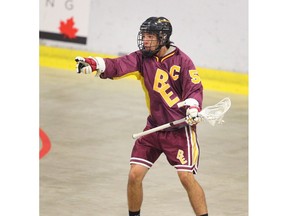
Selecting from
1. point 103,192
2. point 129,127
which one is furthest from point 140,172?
point 129,127

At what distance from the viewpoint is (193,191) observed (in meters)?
6.03

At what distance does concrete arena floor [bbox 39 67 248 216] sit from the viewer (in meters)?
6.97

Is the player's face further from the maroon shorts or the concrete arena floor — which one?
the concrete arena floor

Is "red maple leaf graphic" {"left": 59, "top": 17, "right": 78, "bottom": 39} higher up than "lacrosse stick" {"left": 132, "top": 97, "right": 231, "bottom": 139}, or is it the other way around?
"red maple leaf graphic" {"left": 59, "top": 17, "right": 78, "bottom": 39}

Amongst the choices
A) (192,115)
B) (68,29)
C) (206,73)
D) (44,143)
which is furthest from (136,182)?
(68,29)

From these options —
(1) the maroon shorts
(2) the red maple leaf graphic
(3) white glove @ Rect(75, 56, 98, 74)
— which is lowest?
(1) the maroon shorts

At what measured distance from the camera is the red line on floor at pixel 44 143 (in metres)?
8.09

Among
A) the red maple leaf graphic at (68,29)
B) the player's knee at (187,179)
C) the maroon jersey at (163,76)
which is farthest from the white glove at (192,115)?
the red maple leaf graphic at (68,29)

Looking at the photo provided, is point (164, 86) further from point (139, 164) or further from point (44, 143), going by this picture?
point (44, 143)

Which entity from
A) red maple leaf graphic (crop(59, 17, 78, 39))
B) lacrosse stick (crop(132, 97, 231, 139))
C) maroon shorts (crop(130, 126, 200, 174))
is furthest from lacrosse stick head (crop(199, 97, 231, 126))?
red maple leaf graphic (crop(59, 17, 78, 39))

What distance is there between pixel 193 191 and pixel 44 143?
2552mm

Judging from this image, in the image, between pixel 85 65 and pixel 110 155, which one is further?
pixel 110 155

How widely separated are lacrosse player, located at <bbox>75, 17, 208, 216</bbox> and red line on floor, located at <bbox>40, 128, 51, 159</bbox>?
206 centimetres
